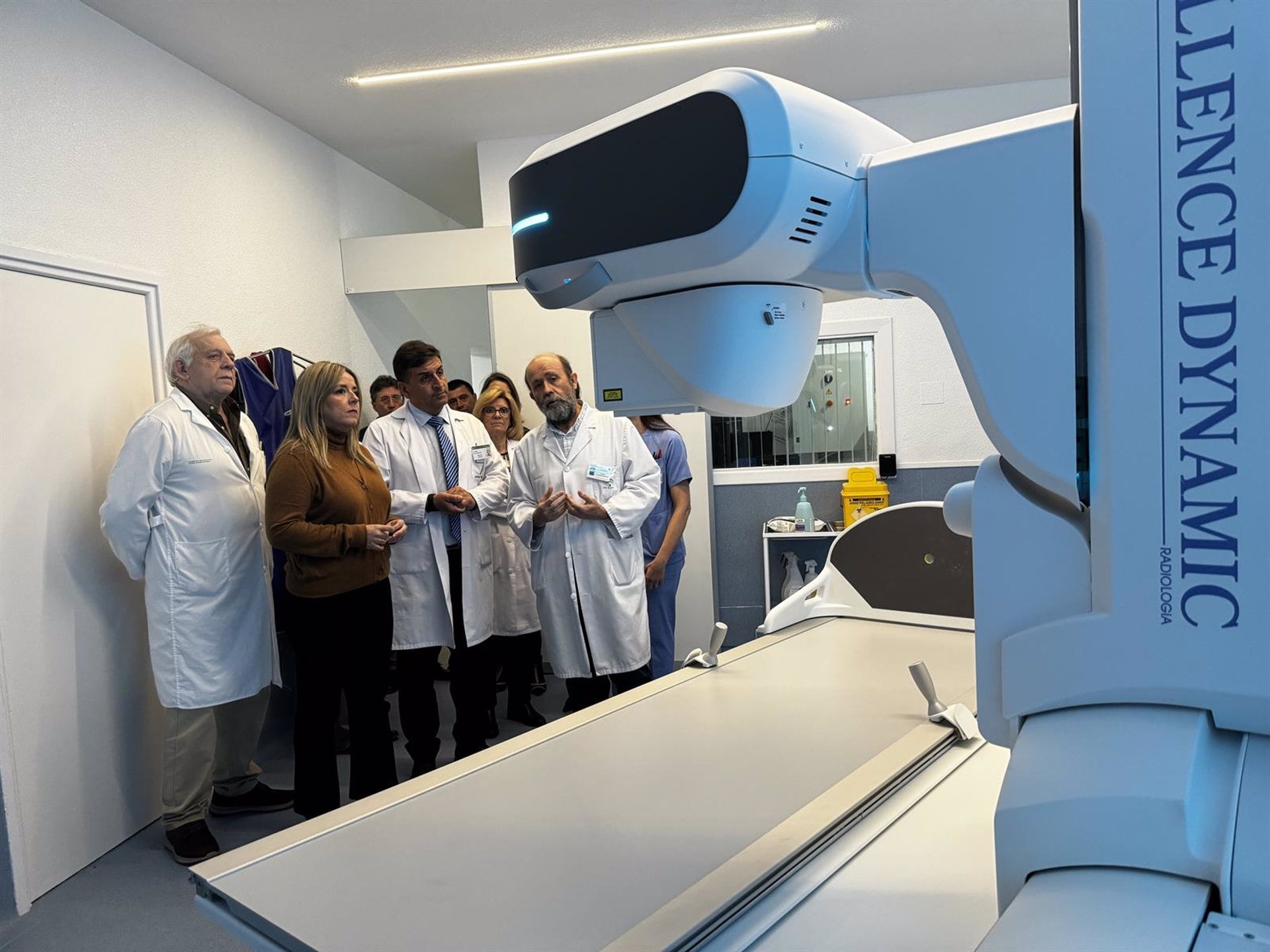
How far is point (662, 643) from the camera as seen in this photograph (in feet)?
11.8

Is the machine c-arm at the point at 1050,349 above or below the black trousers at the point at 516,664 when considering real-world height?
above

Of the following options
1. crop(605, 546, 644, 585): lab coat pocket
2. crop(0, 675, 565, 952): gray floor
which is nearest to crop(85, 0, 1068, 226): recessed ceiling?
crop(605, 546, 644, 585): lab coat pocket

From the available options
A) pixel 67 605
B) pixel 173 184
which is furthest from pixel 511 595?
pixel 173 184

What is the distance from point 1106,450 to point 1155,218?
0.48 feet

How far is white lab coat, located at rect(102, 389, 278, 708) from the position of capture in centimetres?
263

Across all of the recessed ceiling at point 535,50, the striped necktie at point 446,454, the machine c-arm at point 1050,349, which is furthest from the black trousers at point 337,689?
the machine c-arm at point 1050,349

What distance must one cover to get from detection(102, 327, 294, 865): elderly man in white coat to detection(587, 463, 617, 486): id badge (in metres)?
1.15

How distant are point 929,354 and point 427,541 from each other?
2780 mm

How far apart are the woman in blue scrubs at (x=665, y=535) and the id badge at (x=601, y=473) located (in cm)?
42

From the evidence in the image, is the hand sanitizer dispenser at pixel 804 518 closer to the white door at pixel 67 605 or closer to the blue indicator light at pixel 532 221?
the white door at pixel 67 605

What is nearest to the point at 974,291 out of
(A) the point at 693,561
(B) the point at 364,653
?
(B) the point at 364,653

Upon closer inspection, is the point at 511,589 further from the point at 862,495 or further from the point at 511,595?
the point at 862,495

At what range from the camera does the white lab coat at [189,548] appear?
8.63 ft

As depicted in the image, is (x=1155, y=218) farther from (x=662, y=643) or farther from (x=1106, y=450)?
(x=662, y=643)
